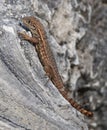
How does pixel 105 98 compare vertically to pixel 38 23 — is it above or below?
below

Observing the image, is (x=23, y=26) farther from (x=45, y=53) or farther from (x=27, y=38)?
(x=45, y=53)

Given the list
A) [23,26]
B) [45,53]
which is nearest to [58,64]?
[45,53]

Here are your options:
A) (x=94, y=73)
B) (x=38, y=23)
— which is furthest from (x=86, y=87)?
(x=38, y=23)

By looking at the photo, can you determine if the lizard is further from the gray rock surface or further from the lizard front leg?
the gray rock surface

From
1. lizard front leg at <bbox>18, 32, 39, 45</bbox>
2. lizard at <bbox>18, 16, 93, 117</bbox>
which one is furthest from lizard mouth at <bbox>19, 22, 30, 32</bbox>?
lizard front leg at <bbox>18, 32, 39, 45</bbox>

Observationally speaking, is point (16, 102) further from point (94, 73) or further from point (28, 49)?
point (94, 73)

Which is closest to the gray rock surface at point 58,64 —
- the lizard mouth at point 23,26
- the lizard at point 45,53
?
the lizard mouth at point 23,26
